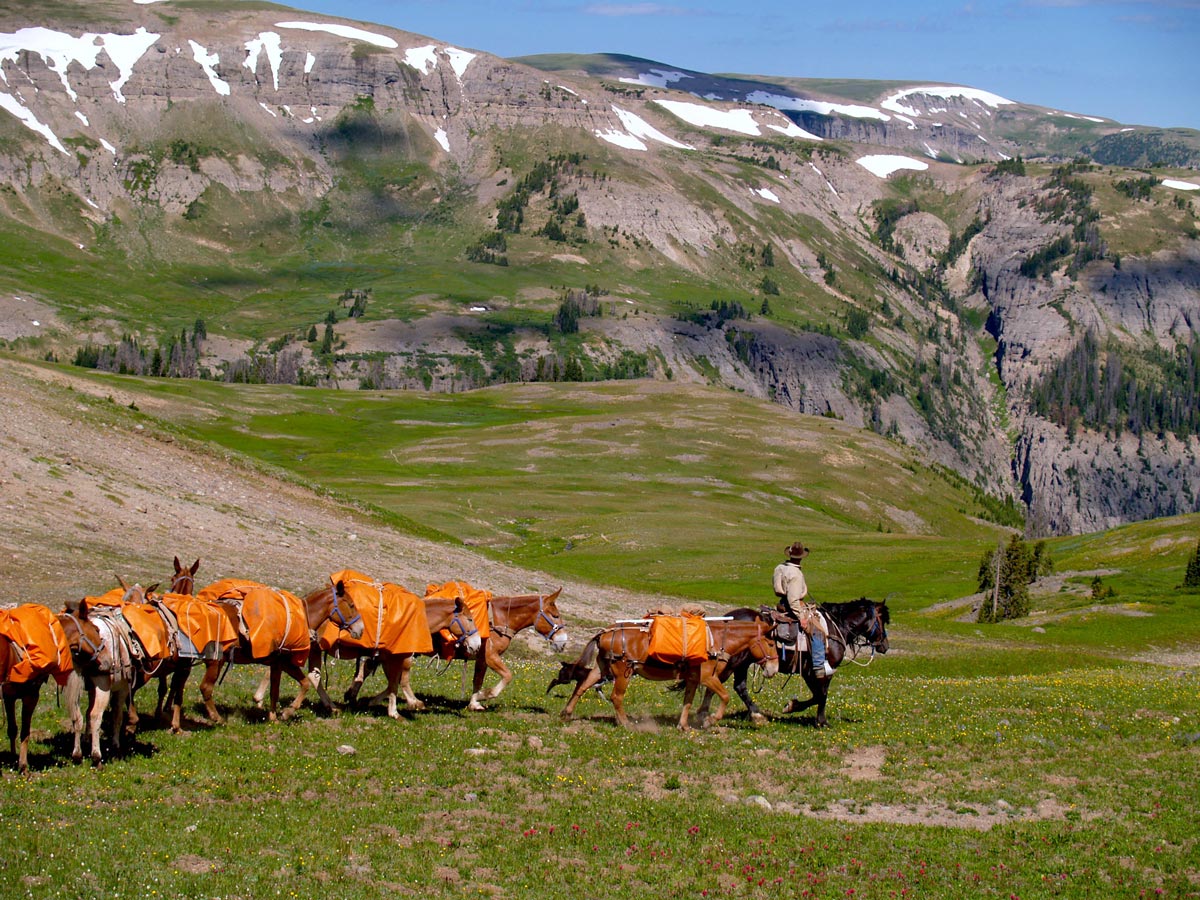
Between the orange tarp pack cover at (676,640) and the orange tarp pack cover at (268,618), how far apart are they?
7.65 m

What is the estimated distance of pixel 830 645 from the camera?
95.4 feet

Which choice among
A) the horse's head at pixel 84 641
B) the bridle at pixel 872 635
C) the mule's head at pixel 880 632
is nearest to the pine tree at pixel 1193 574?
the mule's head at pixel 880 632

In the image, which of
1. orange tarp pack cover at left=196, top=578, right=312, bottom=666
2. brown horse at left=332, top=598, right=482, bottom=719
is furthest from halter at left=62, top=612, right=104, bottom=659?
brown horse at left=332, top=598, right=482, bottom=719

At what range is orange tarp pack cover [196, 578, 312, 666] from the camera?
24953mm

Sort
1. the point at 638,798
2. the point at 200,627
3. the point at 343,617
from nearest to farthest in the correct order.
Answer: the point at 638,798
the point at 200,627
the point at 343,617

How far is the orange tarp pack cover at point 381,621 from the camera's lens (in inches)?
1041

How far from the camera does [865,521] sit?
164000 millimetres

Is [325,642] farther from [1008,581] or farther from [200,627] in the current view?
[1008,581]

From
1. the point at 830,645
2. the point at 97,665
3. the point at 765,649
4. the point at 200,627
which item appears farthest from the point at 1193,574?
the point at 97,665

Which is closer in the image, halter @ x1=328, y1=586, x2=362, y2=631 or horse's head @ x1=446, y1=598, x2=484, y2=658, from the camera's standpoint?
halter @ x1=328, y1=586, x2=362, y2=631

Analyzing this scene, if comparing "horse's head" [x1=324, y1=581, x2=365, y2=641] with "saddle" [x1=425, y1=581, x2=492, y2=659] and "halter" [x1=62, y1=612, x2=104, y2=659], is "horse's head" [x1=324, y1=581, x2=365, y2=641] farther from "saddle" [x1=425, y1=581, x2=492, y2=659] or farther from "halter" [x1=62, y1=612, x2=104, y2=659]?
"halter" [x1=62, y1=612, x2=104, y2=659]

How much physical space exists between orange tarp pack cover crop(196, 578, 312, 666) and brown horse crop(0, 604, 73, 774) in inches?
173

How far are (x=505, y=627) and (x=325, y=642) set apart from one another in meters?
4.83

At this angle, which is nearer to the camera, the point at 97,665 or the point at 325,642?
the point at 97,665
